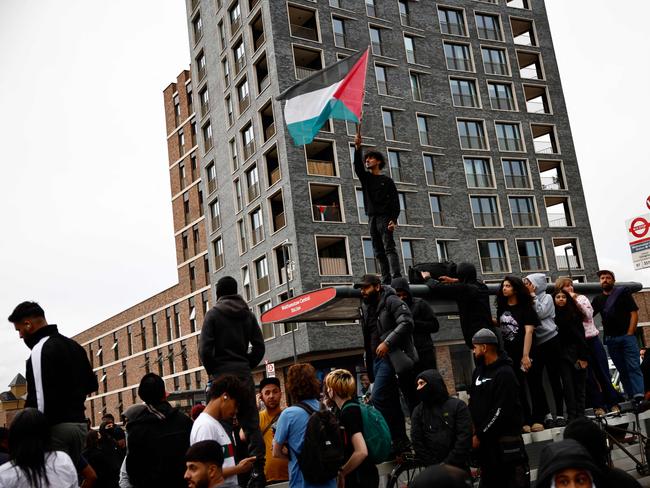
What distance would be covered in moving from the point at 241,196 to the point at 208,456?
1631 inches

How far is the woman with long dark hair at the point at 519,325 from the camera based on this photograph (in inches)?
372

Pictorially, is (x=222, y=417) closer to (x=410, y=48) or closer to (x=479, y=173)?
(x=479, y=173)

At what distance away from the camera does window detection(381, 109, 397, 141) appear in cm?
4482

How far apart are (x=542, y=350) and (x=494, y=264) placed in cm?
3723

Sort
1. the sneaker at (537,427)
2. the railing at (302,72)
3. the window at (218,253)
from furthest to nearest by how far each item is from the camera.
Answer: the window at (218,253) < the railing at (302,72) < the sneaker at (537,427)

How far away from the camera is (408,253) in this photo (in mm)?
43125

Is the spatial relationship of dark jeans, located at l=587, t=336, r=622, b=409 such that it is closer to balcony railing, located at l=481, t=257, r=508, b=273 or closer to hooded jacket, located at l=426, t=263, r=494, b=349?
hooded jacket, located at l=426, t=263, r=494, b=349

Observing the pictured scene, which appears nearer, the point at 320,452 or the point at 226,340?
the point at 320,452

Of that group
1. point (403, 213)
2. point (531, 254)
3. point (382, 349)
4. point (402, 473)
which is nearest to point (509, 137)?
point (531, 254)

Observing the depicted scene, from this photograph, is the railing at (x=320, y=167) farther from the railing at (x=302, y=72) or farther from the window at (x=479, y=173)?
the window at (x=479, y=173)

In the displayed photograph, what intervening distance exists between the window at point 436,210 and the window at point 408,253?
2540 mm

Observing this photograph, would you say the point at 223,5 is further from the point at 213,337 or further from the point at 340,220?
the point at 213,337

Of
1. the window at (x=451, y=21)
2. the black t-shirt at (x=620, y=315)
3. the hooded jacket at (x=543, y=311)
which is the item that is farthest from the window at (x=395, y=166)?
the hooded jacket at (x=543, y=311)

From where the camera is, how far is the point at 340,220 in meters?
41.2
